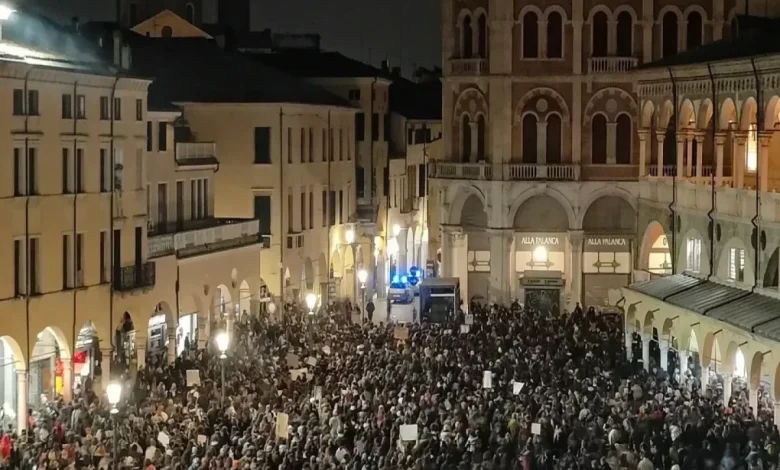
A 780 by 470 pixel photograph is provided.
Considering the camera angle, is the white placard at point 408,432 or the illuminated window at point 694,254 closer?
the white placard at point 408,432

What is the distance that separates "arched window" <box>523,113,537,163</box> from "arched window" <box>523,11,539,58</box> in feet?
8.28

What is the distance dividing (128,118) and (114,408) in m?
17.2

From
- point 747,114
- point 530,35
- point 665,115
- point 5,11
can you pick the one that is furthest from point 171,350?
point 530,35

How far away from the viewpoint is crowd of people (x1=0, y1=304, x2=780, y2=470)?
35.2 metres

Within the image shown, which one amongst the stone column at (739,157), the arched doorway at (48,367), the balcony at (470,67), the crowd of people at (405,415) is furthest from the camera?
the balcony at (470,67)

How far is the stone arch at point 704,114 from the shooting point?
5603cm

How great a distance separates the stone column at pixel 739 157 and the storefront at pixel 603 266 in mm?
20072

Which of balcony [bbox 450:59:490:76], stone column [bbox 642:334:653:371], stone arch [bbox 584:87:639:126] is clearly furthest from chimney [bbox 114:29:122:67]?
stone arch [bbox 584:87:639:126]

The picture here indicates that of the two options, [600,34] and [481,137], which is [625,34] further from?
[481,137]

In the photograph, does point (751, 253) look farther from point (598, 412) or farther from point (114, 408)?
point (114, 408)

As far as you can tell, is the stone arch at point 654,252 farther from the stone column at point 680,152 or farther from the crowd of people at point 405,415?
the crowd of people at point 405,415

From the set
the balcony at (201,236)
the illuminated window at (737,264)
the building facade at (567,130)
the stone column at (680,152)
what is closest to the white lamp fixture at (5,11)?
the balcony at (201,236)

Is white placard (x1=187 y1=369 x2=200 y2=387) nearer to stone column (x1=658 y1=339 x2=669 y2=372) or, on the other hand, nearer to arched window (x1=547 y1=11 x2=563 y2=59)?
stone column (x1=658 y1=339 x2=669 y2=372)

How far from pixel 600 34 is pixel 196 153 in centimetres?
1953
